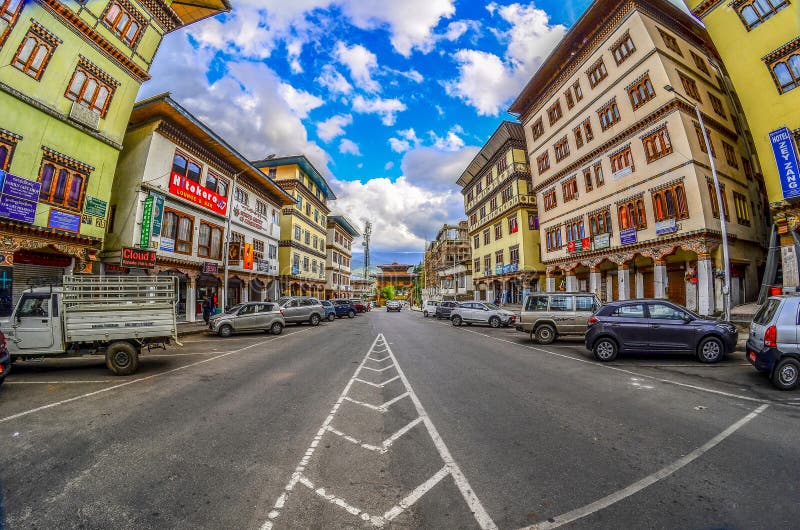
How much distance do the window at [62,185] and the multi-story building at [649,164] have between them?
89.1ft

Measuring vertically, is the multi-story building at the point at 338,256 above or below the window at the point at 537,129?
below

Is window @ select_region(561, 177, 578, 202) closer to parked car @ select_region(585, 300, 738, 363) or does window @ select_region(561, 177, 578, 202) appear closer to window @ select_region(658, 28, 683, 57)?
window @ select_region(658, 28, 683, 57)

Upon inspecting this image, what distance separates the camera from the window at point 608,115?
22516mm

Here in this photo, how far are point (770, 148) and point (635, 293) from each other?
1029 cm

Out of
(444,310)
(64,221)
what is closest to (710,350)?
(444,310)

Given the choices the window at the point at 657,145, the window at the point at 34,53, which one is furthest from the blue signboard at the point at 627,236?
the window at the point at 34,53

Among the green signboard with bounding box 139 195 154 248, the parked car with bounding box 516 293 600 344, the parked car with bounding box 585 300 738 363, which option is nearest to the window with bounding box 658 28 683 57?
the parked car with bounding box 516 293 600 344

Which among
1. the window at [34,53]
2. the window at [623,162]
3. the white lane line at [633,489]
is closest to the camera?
the white lane line at [633,489]

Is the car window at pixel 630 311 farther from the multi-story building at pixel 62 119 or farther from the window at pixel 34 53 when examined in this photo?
the window at pixel 34 53

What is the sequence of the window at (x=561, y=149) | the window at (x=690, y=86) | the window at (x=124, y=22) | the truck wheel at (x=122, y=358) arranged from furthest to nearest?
the window at (x=561, y=149)
the window at (x=690, y=86)
the window at (x=124, y=22)
the truck wheel at (x=122, y=358)

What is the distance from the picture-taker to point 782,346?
6906 mm

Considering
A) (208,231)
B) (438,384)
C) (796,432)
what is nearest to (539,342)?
(438,384)

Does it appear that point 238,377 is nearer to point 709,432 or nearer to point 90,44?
point 709,432

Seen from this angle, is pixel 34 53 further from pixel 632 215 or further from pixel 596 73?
pixel 596 73
